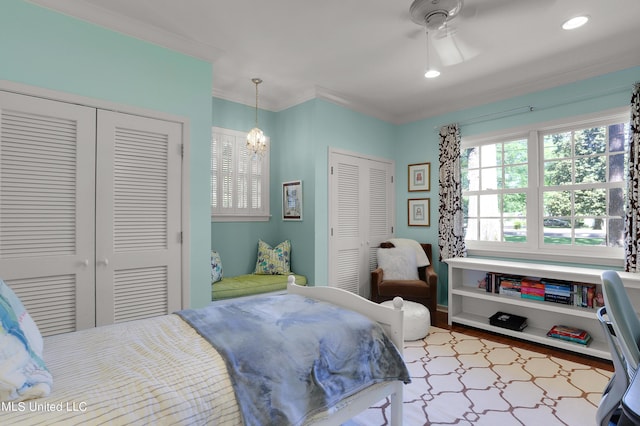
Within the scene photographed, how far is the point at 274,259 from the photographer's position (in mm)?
3865

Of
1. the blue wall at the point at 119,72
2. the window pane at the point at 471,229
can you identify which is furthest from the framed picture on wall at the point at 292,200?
the window pane at the point at 471,229

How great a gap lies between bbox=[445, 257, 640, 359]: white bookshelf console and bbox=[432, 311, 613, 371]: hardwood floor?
0.19 feet

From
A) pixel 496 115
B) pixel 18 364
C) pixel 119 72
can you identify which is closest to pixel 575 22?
pixel 496 115

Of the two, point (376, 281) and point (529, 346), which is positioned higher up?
point (376, 281)

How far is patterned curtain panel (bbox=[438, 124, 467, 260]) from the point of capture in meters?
4.03

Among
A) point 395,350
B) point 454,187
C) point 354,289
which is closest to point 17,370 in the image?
point 395,350

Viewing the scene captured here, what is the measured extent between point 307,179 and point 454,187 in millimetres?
1825

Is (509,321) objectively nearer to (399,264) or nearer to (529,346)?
(529,346)

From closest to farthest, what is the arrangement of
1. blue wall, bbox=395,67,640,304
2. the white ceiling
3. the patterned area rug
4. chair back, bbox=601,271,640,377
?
1. chair back, bbox=601,271,640,377
2. the patterned area rug
3. the white ceiling
4. blue wall, bbox=395,67,640,304

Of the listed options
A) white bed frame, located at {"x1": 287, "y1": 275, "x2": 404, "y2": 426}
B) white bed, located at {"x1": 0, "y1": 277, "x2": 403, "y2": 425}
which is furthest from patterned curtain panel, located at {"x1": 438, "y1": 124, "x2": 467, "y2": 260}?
white bed, located at {"x1": 0, "y1": 277, "x2": 403, "y2": 425}

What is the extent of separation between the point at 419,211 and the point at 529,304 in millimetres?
1729

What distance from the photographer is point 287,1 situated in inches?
88.0

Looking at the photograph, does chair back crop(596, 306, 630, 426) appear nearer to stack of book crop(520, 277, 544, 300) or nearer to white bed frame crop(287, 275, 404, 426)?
white bed frame crop(287, 275, 404, 426)

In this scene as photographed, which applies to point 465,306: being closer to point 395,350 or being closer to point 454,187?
point 454,187
